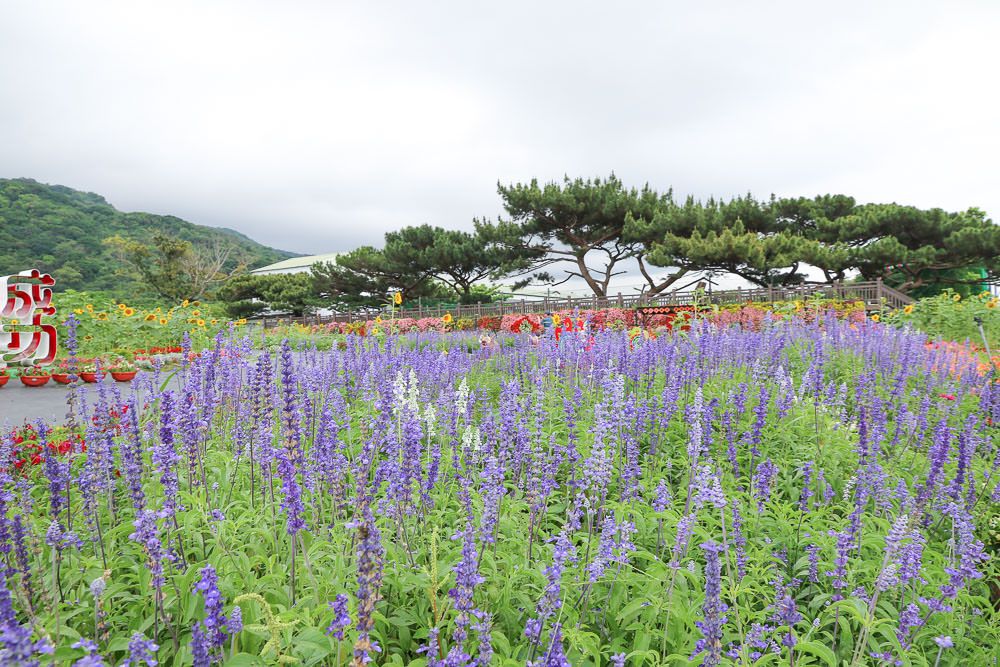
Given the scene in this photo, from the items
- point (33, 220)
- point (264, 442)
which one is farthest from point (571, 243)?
point (33, 220)

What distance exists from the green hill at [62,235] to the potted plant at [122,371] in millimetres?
40517

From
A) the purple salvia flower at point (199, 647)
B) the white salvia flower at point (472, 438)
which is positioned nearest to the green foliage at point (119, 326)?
the white salvia flower at point (472, 438)

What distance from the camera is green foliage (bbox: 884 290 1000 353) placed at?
11.5m

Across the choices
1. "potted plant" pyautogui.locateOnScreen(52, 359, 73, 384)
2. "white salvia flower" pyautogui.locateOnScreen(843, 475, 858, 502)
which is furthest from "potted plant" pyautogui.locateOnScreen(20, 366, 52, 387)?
"white salvia flower" pyautogui.locateOnScreen(843, 475, 858, 502)

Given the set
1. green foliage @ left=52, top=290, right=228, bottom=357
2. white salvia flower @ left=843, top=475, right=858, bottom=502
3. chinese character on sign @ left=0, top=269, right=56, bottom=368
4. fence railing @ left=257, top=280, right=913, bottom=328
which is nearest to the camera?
white salvia flower @ left=843, top=475, right=858, bottom=502

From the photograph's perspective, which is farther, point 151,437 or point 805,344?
point 805,344

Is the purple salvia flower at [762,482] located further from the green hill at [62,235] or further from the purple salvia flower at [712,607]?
the green hill at [62,235]

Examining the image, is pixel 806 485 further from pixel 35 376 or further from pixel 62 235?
pixel 62 235

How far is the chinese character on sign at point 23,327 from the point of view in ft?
36.8

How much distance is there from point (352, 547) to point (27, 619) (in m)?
1.41

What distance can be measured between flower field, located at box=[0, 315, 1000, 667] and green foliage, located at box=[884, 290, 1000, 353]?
8.41 metres

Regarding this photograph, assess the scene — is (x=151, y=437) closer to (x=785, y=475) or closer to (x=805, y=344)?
(x=785, y=475)

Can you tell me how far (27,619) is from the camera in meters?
2.30

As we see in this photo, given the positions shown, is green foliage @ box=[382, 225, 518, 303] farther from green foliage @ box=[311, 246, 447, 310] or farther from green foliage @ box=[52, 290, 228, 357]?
green foliage @ box=[52, 290, 228, 357]
